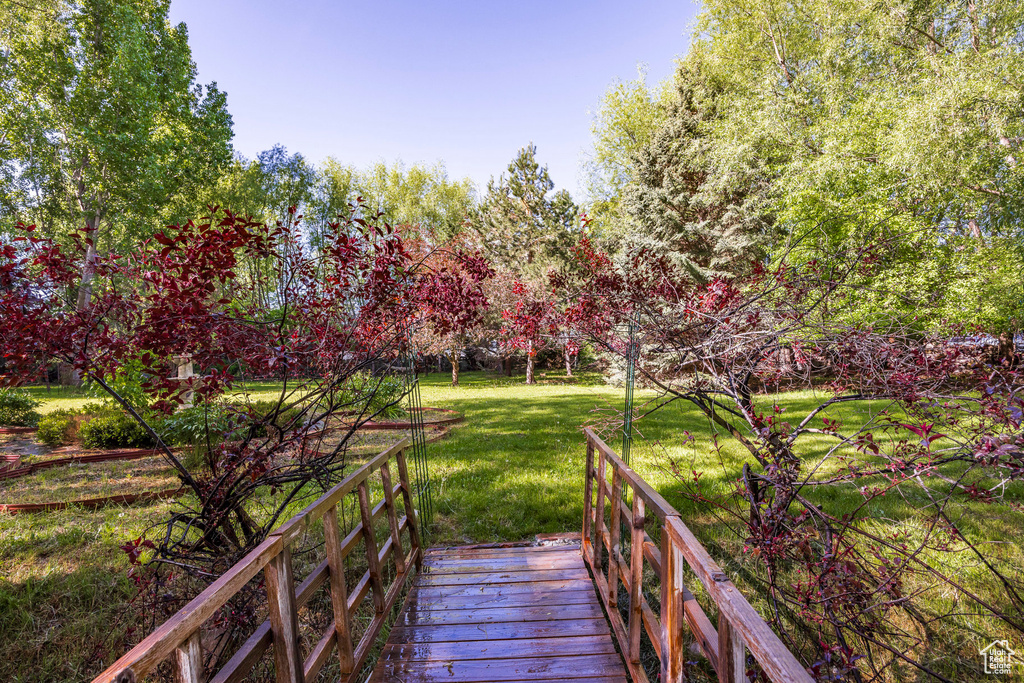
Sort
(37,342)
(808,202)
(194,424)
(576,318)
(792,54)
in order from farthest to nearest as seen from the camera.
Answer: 1. (792,54)
2. (808,202)
3. (194,424)
4. (576,318)
5. (37,342)

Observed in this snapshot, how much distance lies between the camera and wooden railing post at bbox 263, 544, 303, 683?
1894 millimetres

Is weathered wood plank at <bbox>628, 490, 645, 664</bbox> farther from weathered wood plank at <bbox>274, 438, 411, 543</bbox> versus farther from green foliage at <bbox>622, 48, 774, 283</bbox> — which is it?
green foliage at <bbox>622, 48, 774, 283</bbox>

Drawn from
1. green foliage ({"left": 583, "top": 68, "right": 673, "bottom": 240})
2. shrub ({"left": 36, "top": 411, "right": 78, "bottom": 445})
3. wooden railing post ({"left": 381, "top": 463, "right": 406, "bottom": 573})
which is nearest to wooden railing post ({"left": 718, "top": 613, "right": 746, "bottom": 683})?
wooden railing post ({"left": 381, "top": 463, "right": 406, "bottom": 573})

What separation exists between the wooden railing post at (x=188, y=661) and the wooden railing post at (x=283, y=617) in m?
0.55

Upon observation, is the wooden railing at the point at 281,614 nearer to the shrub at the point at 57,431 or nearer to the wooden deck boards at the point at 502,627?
the wooden deck boards at the point at 502,627

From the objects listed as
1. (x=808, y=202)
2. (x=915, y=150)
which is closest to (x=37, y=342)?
(x=915, y=150)

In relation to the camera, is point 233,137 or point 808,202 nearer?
point 808,202

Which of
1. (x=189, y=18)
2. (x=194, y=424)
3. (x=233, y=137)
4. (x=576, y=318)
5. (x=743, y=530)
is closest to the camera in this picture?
(x=743, y=530)

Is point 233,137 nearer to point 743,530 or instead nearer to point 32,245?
point 32,245

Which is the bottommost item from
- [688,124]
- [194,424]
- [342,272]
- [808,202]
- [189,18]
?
[194,424]

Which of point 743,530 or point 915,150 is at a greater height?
point 915,150

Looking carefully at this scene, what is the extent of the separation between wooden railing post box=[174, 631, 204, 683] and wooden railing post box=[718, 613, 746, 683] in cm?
156

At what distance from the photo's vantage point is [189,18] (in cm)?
A: 2138

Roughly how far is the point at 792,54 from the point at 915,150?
9263 millimetres
